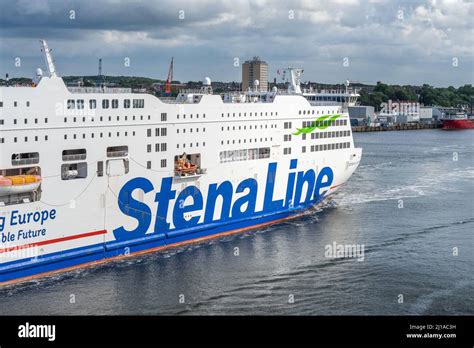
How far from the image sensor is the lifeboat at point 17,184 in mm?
16891

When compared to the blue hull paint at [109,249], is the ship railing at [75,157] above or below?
above

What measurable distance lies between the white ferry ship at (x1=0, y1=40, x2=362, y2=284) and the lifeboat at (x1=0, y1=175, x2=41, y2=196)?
1.2 inches

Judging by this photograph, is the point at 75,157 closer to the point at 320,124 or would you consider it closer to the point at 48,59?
the point at 48,59

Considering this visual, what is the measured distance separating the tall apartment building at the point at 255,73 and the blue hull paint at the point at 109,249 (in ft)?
31.7

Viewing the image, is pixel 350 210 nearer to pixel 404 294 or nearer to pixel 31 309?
pixel 404 294

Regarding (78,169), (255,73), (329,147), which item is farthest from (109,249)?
(255,73)

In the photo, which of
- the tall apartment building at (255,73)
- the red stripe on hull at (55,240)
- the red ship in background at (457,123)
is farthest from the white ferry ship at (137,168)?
the red ship in background at (457,123)

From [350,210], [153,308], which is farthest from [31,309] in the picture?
[350,210]

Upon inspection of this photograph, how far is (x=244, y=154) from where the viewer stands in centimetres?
2403

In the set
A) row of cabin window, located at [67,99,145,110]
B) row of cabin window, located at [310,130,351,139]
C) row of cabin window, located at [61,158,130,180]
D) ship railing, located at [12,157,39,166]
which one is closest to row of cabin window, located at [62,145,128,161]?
row of cabin window, located at [61,158,130,180]

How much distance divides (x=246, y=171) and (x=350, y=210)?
6529 mm

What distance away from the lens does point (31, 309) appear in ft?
53.3

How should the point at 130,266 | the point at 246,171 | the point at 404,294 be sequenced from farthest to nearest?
the point at 246,171, the point at 130,266, the point at 404,294

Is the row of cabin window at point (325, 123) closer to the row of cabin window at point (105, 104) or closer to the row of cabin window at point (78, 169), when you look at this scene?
the row of cabin window at point (105, 104)
